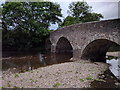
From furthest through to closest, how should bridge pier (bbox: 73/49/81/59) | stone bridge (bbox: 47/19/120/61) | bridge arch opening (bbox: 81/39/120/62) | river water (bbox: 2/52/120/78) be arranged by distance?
bridge pier (bbox: 73/49/81/59) → bridge arch opening (bbox: 81/39/120/62) → river water (bbox: 2/52/120/78) → stone bridge (bbox: 47/19/120/61)

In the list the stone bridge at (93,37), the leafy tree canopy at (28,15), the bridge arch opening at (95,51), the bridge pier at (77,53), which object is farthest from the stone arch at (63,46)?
the bridge arch opening at (95,51)

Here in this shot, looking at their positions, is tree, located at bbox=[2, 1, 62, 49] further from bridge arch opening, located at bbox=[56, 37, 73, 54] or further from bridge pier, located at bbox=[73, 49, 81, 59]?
bridge pier, located at bbox=[73, 49, 81, 59]

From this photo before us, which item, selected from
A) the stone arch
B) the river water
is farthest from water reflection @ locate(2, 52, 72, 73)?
the stone arch

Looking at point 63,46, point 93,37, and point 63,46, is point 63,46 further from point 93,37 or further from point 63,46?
point 93,37

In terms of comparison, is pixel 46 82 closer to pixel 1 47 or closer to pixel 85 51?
pixel 85 51

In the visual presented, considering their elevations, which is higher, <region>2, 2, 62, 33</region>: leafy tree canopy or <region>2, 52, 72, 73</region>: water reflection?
<region>2, 2, 62, 33</region>: leafy tree canopy

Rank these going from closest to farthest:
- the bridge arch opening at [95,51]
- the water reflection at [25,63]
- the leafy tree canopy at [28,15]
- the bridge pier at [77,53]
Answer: the water reflection at [25,63] < the bridge arch opening at [95,51] < the bridge pier at [77,53] < the leafy tree canopy at [28,15]

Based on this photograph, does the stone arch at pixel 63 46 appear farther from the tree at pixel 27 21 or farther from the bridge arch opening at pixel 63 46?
the tree at pixel 27 21

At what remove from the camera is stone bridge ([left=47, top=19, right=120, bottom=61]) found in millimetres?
9422

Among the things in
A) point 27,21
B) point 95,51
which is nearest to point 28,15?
point 27,21

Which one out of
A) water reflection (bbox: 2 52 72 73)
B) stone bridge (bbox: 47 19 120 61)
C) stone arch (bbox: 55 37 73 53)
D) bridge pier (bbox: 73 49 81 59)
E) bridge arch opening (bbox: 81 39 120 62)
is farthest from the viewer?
stone arch (bbox: 55 37 73 53)

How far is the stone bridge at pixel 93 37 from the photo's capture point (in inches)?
371

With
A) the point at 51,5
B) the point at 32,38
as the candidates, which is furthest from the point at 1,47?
the point at 51,5

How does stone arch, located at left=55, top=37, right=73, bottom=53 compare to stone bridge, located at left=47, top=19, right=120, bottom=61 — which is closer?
stone bridge, located at left=47, top=19, right=120, bottom=61
